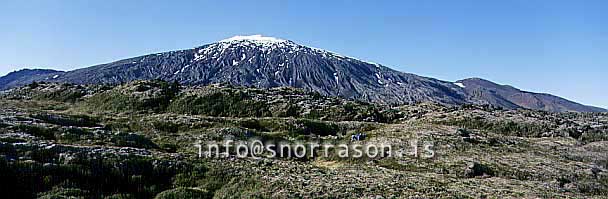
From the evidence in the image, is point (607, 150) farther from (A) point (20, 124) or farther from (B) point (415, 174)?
(A) point (20, 124)

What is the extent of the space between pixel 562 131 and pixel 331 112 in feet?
78.1

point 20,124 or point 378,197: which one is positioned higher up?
point 20,124

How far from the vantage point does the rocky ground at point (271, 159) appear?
23.8 meters

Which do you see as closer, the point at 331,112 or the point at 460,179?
the point at 460,179

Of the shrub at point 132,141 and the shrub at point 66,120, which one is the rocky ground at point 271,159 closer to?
the shrub at point 132,141

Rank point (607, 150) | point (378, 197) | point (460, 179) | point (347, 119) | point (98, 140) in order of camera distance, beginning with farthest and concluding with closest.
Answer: point (347, 119) → point (607, 150) → point (98, 140) → point (460, 179) → point (378, 197)

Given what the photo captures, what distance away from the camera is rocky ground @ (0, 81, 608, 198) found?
78.2ft

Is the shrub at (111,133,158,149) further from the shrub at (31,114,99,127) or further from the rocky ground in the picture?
the shrub at (31,114,99,127)

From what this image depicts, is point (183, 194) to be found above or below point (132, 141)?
below

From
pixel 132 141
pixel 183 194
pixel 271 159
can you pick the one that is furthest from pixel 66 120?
pixel 183 194

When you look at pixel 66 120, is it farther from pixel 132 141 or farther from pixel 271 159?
pixel 271 159

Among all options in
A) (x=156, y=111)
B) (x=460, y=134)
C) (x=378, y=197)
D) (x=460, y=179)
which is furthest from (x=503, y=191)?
(x=156, y=111)

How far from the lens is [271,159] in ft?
106

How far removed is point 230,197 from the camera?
23266 mm
